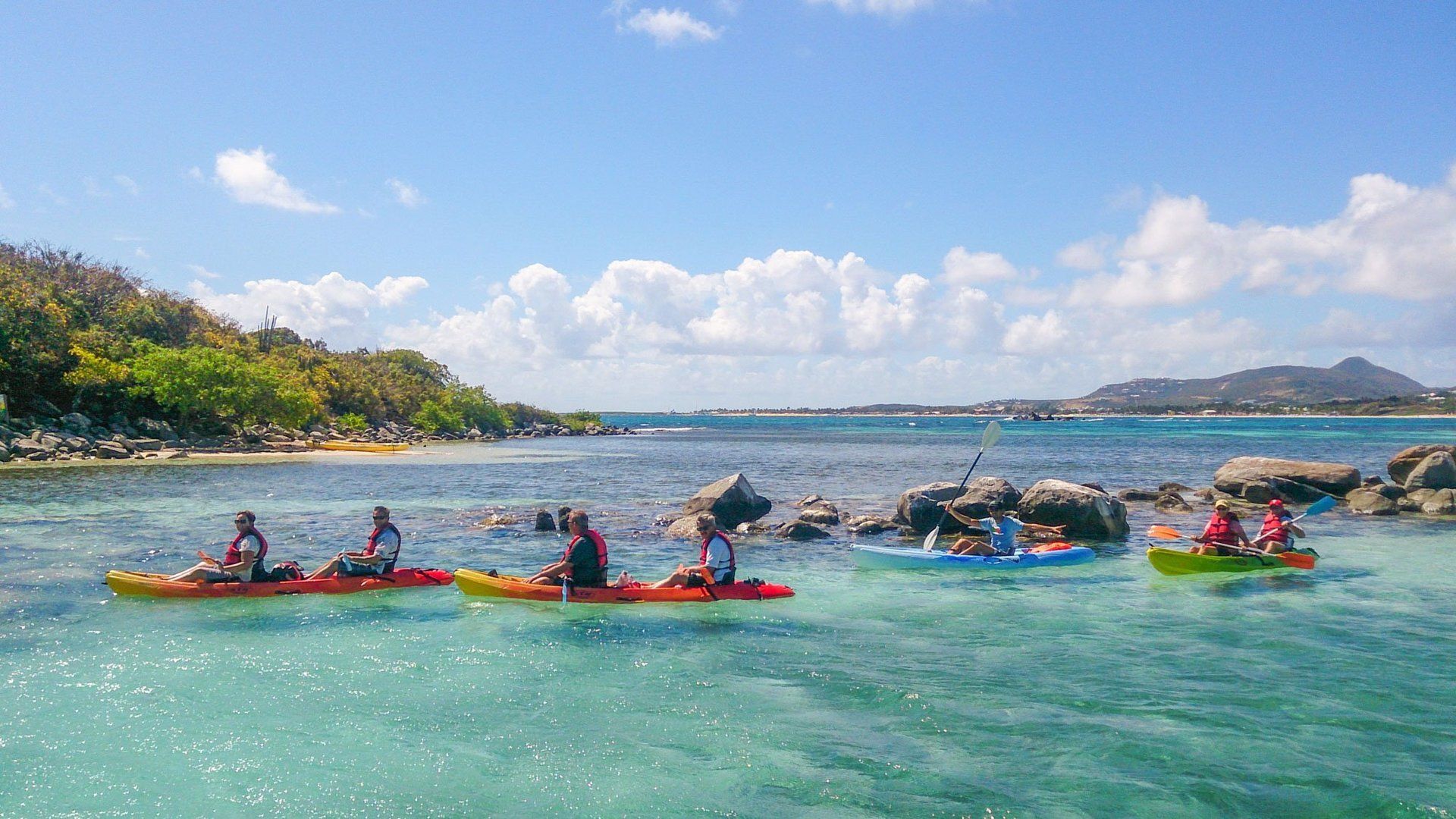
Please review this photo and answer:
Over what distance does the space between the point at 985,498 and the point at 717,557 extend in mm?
10993

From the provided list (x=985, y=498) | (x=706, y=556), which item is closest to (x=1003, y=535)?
(x=985, y=498)

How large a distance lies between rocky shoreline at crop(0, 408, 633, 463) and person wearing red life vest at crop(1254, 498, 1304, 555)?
45629mm

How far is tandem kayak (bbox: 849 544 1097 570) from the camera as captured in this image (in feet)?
57.1

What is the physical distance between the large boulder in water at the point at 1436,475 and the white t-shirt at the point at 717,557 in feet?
84.8

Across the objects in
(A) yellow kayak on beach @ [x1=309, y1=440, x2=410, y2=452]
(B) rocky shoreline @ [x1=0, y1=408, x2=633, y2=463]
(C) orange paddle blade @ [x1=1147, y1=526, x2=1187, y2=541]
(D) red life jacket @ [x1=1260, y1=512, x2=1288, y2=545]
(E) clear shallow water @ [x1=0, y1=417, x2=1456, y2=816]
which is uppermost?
(B) rocky shoreline @ [x1=0, y1=408, x2=633, y2=463]

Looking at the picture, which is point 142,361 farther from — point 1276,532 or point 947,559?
point 1276,532

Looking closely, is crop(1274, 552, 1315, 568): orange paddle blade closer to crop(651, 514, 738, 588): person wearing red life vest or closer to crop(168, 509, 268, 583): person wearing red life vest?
crop(651, 514, 738, 588): person wearing red life vest

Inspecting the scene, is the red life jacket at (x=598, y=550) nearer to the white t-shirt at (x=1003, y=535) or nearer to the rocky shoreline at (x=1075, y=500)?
the rocky shoreline at (x=1075, y=500)

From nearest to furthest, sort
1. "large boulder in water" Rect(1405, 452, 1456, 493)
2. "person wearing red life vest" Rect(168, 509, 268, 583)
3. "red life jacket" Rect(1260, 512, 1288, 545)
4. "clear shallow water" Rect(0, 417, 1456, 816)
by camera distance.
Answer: "clear shallow water" Rect(0, 417, 1456, 816) → "person wearing red life vest" Rect(168, 509, 268, 583) → "red life jacket" Rect(1260, 512, 1288, 545) → "large boulder in water" Rect(1405, 452, 1456, 493)

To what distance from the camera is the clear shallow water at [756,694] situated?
294 inches

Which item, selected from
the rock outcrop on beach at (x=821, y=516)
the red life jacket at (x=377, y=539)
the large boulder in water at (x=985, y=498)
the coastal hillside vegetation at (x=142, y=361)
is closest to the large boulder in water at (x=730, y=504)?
the rock outcrop on beach at (x=821, y=516)

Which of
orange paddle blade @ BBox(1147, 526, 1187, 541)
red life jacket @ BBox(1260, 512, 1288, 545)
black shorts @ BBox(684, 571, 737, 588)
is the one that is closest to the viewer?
black shorts @ BBox(684, 571, 737, 588)

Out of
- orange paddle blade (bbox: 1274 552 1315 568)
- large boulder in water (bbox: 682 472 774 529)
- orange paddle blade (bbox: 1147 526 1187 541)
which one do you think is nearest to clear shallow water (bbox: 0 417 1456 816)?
orange paddle blade (bbox: 1274 552 1315 568)

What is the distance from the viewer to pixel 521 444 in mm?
77250
